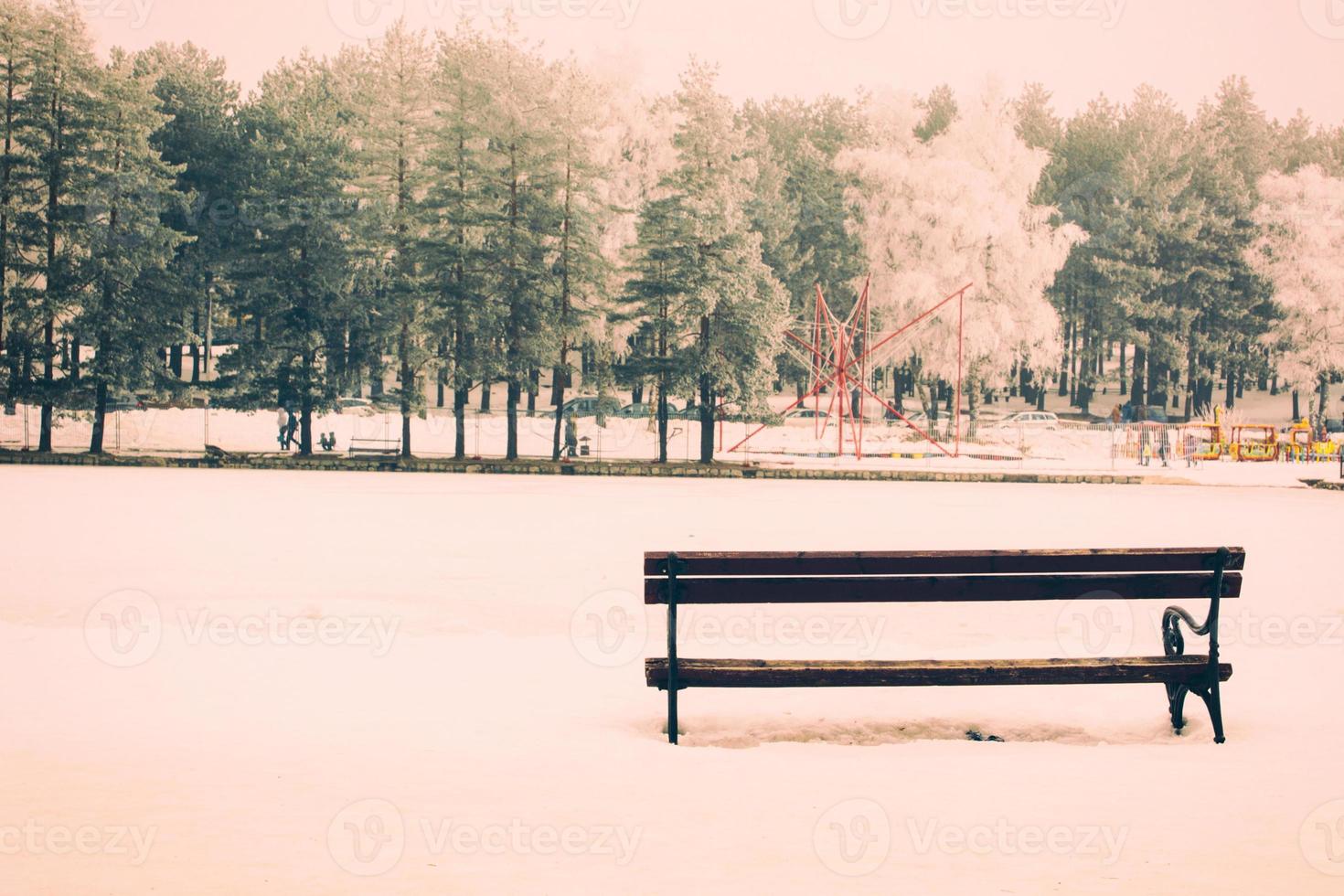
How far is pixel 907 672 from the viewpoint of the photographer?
873cm

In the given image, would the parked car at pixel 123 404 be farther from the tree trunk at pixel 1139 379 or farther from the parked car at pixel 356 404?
the tree trunk at pixel 1139 379

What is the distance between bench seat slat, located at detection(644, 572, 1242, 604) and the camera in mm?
8812

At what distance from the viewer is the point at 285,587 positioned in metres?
15.0

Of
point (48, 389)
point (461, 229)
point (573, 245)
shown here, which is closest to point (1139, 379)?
point (573, 245)

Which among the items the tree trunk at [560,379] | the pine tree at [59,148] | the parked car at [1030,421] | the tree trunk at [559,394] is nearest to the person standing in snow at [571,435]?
the tree trunk at [559,394]

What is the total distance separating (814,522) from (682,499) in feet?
20.5

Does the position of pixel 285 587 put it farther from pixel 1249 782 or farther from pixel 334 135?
pixel 334 135

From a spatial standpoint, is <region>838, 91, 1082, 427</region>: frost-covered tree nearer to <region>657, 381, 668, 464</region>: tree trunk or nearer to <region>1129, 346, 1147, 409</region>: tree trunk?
<region>657, 381, 668, 464</region>: tree trunk

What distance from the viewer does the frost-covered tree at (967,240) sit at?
5641 cm

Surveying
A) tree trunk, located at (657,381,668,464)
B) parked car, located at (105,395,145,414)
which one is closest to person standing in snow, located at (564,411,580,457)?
tree trunk, located at (657,381,668,464)

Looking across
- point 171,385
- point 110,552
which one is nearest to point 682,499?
point 110,552

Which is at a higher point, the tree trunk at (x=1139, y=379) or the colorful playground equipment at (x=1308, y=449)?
the tree trunk at (x=1139, y=379)

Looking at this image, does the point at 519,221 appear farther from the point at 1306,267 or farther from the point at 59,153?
the point at 1306,267

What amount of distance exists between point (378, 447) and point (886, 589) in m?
43.9
